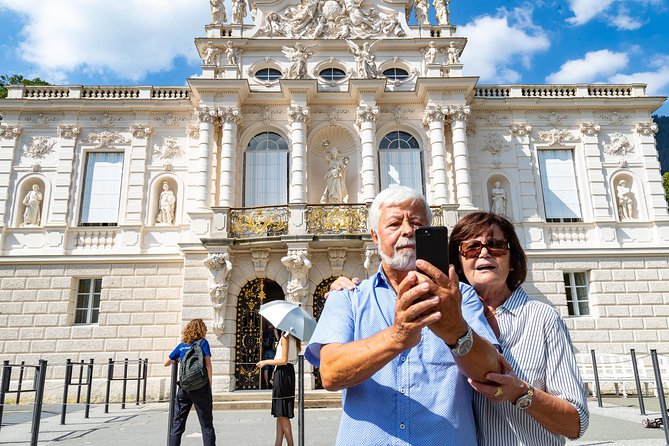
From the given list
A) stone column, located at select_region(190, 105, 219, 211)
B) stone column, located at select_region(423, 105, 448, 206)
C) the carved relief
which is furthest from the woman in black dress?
the carved relief

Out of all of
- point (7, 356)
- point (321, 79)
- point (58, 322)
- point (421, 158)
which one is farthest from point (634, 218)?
point (7, 356)

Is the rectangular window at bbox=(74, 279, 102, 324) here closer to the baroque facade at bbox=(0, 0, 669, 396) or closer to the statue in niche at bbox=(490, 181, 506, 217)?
the baroque facade at bbox=(0, 0, 669, 396)

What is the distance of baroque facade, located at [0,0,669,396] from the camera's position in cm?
1680

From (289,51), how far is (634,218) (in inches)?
595

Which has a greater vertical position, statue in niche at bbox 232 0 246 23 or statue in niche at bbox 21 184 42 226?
statue in niche at bbox 232 0 246 23

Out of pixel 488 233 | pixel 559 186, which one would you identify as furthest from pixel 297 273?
pixel 488 233

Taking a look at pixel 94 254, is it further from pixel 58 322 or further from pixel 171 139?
pixel 171 139

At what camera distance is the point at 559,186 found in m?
19.0

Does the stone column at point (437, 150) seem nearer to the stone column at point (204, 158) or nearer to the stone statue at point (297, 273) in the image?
the stone statue at point (297, 273)

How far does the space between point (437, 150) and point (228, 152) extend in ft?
25.3

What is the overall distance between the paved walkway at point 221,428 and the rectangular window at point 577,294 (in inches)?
187

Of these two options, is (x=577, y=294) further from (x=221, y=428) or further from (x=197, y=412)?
(x=197, y=412)

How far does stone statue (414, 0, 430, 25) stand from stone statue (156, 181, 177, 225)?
12.7m

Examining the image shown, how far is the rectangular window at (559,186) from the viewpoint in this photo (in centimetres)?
1872
